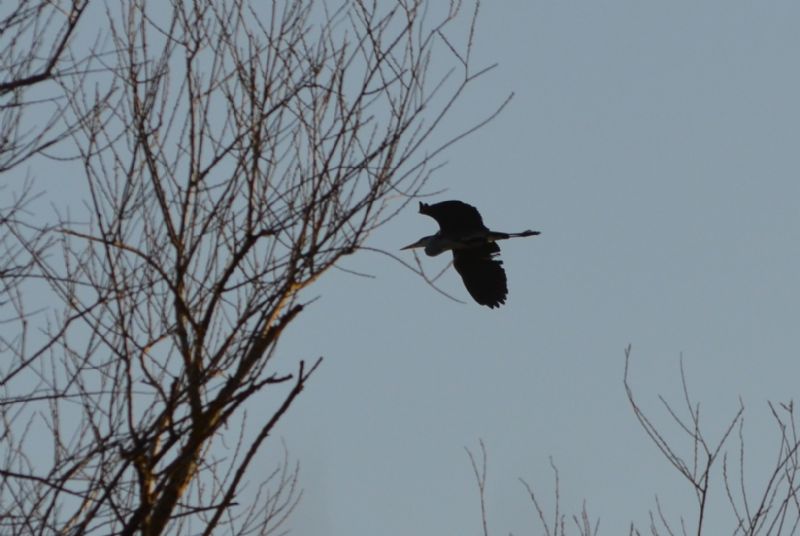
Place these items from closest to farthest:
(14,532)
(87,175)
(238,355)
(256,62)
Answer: (14,532) → (238,355) → (87,175) → (256,62)

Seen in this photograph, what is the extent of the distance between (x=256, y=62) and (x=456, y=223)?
3944 mm

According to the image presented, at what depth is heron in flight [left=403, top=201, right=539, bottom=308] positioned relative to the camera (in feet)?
26.1

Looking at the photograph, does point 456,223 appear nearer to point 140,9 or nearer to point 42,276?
point 140,9

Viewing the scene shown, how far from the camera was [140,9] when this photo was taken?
14.4ft

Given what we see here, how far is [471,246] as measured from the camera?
318 inches

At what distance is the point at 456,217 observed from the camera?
7984 mm

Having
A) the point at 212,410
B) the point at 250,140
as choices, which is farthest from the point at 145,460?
the point at 250,140

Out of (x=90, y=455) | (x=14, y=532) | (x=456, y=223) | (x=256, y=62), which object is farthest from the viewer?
(x=456, y=223)

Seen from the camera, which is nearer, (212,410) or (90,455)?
(212,410)

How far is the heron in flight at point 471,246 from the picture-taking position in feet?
26.1

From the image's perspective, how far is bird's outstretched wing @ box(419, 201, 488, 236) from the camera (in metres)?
7.93

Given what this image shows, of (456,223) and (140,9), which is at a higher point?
(456,223)

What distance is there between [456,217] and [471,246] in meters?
0.23

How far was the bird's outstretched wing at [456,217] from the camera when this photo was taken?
26.0 feet
